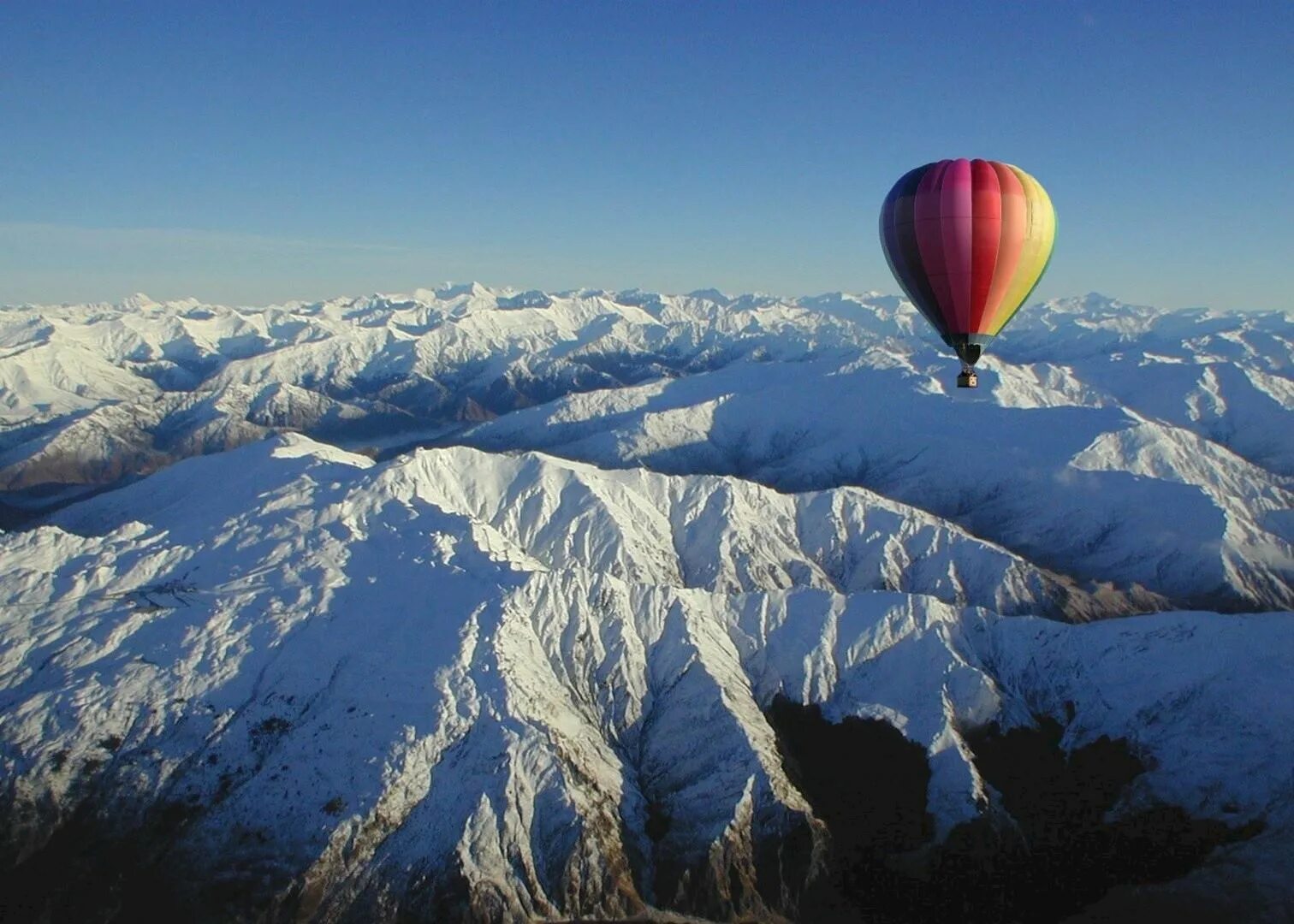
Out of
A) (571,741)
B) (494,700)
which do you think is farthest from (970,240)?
(494,700)

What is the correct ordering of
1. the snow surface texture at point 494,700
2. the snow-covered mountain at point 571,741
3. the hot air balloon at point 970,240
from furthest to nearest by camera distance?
the snow surface texture at point 494,700
the snow-covered mountain at point 571,741
the hot air balloon at point 970,240

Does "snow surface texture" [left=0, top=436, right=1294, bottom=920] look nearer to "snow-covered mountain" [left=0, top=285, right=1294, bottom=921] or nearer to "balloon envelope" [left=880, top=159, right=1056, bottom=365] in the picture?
"snow-covered mountain" [left=0, top=285, right=1294, bottom=921]

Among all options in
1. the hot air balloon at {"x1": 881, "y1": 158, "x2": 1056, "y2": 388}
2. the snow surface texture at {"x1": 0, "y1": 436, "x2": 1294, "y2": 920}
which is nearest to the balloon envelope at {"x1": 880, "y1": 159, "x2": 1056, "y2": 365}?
the hot air balloon at {"x1": 881, "y1": 158, "x2": 1056, "y2": 388}

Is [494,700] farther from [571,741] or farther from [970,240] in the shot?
[970,240]

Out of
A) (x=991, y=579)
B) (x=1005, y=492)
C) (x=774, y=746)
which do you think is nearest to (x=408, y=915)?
(x=774, y=746)

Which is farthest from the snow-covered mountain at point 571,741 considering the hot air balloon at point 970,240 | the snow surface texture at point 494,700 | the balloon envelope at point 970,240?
the balloon envelope at point 970,240

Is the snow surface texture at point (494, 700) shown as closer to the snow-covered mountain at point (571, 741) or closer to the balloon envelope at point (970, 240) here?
the snow-covered mountain at point (571, 741)
